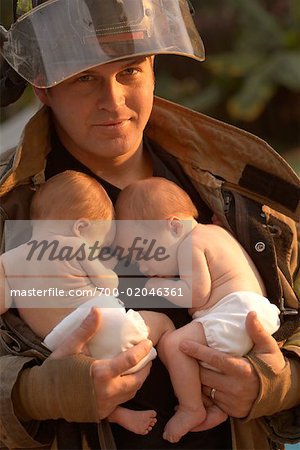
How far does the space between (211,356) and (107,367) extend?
239 mm

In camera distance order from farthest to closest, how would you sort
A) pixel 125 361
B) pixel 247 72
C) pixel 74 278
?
1. pixel 247 72
2. pixel 74 278
3. pixel 125 361

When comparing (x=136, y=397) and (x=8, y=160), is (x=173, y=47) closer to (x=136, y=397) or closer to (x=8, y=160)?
(x=8, y=160)

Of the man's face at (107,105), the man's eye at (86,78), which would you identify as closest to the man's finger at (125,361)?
the man's face at (107,105)

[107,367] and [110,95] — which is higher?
[110,95]

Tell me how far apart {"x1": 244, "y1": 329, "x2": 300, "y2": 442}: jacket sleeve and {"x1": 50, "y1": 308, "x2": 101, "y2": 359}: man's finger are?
1.21ft

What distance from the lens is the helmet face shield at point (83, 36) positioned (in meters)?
2.38

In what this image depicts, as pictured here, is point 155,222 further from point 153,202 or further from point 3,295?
point 3,295

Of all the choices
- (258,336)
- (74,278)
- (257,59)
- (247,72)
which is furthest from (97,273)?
(257,59)

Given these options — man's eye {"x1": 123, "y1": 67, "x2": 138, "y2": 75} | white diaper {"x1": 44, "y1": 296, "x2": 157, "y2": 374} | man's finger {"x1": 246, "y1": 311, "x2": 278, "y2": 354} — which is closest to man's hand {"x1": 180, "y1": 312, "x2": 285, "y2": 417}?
man's finger {"x1": 246, "y1": 311, "x2": 278, "y2": 354}

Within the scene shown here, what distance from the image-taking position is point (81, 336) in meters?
2.25

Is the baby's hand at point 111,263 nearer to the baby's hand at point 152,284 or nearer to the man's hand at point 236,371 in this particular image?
the baby's hand at point 152,284

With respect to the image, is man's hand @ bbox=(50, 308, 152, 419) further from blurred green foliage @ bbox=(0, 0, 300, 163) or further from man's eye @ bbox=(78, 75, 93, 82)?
blurred green foliage @ bbox=(0, 0, 300, 163)

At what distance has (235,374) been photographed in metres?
2.28

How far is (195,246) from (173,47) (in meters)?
0.50
